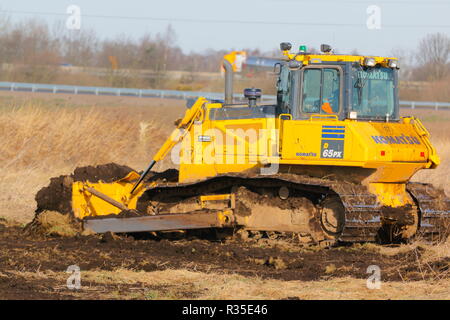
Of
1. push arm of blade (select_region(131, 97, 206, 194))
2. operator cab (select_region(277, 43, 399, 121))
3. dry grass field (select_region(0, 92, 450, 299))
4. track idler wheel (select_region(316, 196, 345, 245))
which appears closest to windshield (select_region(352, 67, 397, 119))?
operator cab (select_region(277, 43, 399, 121))

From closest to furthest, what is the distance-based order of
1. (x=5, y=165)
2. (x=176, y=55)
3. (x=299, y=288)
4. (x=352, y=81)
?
(x=299, y=288)
(x=352, y=81)
(x=5, y=165)
(x=176, y=55)

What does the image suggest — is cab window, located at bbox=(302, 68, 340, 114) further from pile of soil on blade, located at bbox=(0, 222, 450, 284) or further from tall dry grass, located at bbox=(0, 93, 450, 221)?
tall dry grass, located at bbox=(0, 93, 450, 221)

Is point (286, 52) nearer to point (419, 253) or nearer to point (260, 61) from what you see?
point (260, 61)

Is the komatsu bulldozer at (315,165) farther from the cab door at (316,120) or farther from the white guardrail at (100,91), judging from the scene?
the white guardrail at (100,91)

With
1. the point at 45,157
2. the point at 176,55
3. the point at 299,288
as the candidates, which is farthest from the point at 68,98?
the point at 299,288

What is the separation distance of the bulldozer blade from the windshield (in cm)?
276

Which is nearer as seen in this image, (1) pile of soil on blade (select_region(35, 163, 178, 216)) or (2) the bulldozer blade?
(2) the bulldozer blade

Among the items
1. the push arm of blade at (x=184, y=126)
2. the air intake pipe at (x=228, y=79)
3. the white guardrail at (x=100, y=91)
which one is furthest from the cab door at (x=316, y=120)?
the white guardrail at (x=100, y=91)

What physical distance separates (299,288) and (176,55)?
6545cm

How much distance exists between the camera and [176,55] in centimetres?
7375

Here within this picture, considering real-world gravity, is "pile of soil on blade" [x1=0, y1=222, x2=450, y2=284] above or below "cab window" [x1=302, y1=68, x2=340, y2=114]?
below

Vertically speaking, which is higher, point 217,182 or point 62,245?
point 217,182

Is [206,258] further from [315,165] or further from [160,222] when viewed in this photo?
[315,165]

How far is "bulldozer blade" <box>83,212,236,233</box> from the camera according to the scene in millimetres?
13078
